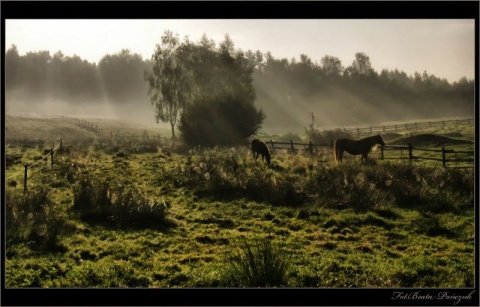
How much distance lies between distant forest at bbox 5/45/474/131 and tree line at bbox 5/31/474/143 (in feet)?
0.10

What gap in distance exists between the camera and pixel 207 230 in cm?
845

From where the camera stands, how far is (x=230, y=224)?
8852 millimetres

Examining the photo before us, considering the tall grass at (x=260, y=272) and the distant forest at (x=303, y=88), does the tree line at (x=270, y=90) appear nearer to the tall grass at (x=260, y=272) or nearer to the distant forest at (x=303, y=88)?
the distant forest at (x=303, y=88)

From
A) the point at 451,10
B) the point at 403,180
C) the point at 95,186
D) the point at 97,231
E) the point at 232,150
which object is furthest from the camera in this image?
the point at 232,150

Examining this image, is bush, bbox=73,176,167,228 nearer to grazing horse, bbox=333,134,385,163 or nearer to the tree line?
the tree line

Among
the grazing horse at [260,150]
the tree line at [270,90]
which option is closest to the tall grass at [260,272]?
the tree line at [270,90]

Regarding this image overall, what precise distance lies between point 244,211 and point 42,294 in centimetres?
520

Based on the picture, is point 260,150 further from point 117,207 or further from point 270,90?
point 117,207

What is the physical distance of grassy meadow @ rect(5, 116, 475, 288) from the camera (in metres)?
6.37

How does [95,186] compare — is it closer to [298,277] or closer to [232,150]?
[298,277]

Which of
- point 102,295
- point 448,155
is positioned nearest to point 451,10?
point 102,295

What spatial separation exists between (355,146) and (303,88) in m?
4.58

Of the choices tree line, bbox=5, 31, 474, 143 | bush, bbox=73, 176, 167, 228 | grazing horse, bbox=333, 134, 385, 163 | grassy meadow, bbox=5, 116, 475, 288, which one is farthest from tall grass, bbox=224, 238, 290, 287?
grazing horse, bbox=333, 134, 385, 163

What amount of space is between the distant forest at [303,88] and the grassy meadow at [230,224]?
4.68ft
